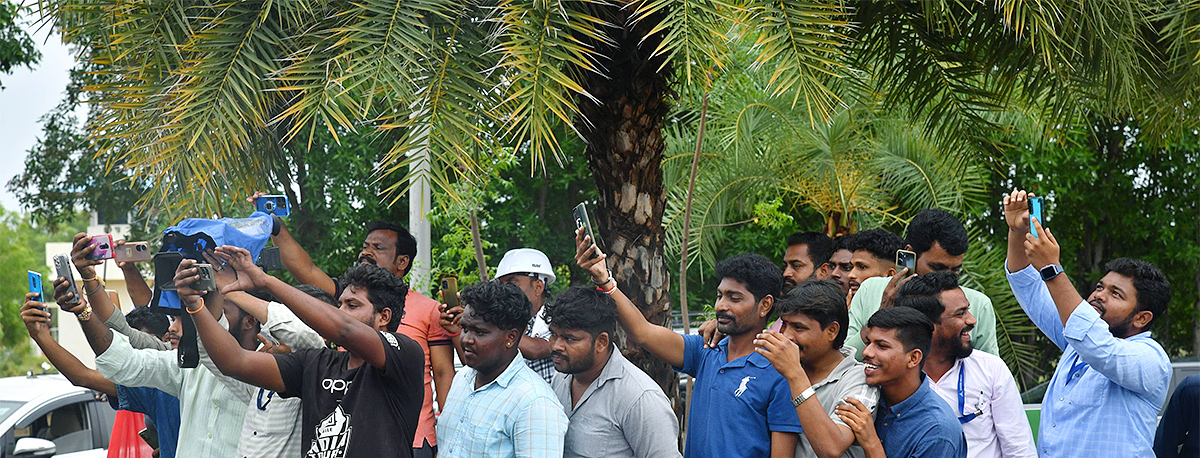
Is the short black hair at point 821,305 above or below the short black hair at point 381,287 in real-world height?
below

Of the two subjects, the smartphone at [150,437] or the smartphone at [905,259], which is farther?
the smartphone at [150,437]

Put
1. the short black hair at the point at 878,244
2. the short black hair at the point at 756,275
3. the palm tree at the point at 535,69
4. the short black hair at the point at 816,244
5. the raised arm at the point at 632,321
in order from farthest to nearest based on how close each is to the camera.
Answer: the short black hair at the point at 816,244 → the short black hair at the point at 878,244 → the palm tree at the point at 535,69 → the raised arm at the point at 632,321 → the short black hair at the point at 756,275

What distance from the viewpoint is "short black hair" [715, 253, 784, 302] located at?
3.93m

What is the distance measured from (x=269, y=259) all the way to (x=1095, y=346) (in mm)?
2871

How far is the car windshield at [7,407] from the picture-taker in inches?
268

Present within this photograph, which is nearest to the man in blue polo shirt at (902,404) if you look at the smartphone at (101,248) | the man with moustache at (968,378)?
the man with moustache at (968,378)

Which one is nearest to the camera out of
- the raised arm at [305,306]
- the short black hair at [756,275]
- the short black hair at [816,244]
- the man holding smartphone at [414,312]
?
the raised arm at [305,306]

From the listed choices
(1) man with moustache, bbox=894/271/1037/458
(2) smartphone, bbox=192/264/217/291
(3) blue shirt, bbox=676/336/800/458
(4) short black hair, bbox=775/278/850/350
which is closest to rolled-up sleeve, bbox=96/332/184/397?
(2) smartphone, bbox=192/264/217/291

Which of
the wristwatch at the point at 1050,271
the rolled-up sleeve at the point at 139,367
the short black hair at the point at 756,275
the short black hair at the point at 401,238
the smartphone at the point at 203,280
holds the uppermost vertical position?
the short black hair at the point at 401,238

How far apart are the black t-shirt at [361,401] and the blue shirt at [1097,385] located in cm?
221

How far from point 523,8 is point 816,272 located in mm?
2132

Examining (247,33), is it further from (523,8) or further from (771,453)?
(771,453)

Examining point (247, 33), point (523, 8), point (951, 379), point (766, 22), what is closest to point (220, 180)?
point (247, 33)

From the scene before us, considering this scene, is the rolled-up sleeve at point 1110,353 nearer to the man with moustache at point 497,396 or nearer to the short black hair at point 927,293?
the short black hair at point 927,293
